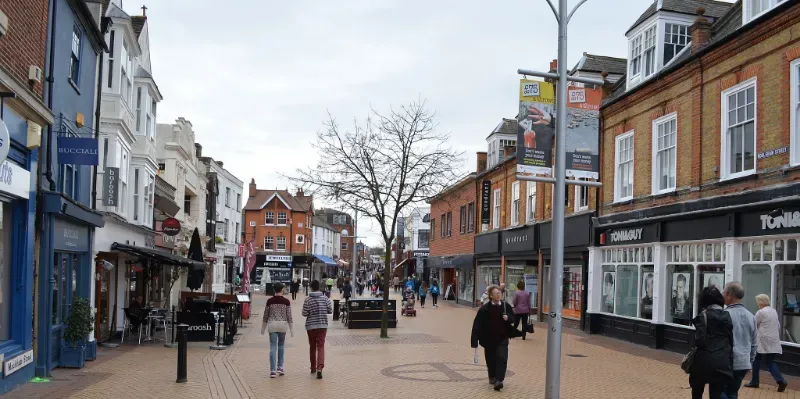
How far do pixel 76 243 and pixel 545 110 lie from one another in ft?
31.0

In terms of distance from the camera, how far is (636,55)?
21.0m

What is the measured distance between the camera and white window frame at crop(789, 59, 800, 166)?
13914 mm

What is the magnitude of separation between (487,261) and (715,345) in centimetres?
2946

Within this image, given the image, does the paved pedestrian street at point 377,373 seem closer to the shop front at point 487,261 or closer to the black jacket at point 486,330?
the black jacket at point 486,330

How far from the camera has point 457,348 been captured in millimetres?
17688

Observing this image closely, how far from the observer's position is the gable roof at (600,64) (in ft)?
82.1

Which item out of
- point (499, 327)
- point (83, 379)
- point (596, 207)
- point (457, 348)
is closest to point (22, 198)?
point (83, 379)

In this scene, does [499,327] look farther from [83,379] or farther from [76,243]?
[76,243]

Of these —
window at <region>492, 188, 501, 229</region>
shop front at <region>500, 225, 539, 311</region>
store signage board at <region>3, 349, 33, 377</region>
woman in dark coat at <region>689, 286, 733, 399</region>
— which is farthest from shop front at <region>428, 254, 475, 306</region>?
woman in dark coat at <region>689, 286, 733, 399</region>

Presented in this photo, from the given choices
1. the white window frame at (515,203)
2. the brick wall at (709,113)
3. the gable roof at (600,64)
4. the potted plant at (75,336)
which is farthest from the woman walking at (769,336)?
the white window frame at (515,203)

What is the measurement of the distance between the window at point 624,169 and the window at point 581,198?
203 centimetres

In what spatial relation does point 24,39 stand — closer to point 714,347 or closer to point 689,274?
point 714,347

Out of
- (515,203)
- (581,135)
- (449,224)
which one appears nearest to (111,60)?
(581,135)

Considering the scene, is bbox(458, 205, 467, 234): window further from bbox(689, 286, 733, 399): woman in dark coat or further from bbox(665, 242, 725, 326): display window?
bbox(689, 286, 733, 399): woman in dark coat
